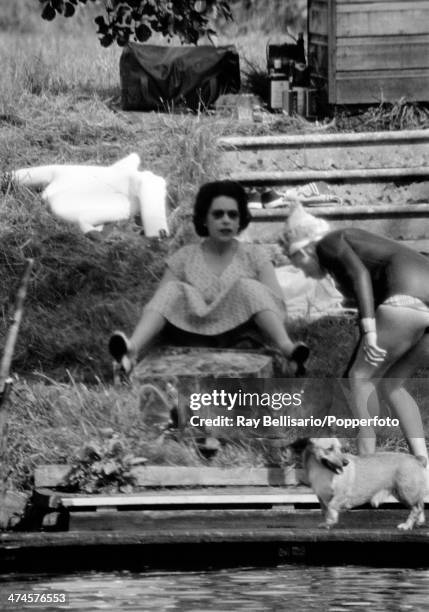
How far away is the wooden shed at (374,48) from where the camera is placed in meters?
12.5

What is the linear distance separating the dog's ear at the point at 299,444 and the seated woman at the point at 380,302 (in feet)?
1.08

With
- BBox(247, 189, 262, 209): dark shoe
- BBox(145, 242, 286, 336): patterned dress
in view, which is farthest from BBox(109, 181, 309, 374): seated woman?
BBox(247, 189, 262, 209): dark shoe

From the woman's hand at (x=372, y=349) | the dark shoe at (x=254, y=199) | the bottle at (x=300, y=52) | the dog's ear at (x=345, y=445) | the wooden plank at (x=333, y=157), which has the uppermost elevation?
the bottle at (x=300, y=52)

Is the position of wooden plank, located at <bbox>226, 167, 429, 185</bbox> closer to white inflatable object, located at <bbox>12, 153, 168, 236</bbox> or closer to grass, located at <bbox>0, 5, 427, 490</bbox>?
grass, located at <bbox>0, 5, 427, 490</bbox>

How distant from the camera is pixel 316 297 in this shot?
379 inches

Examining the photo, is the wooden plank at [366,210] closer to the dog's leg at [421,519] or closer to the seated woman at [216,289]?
the seated woman at [216,289]

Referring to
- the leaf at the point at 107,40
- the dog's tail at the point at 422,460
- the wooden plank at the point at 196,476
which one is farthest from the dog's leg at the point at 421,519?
the leaf at the point at 107,40

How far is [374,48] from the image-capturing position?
41.3ft

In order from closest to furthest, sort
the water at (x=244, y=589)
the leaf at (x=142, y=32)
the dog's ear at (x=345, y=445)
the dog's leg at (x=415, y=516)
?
1. the water at (x=244, y=589)
2. the dog's leg at (x=415, y=516)
3. the dog's ear at (x=345, y=445)
4. the leaf at (x=142, y=32)

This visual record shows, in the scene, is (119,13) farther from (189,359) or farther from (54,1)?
(189,359)

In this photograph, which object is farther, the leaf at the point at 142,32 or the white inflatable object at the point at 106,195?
the leaf at the point at 142,32

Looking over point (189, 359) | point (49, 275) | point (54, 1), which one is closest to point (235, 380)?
point (189, 359)

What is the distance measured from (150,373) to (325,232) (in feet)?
Result: 3.55

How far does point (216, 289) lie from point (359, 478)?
44.5 inches
